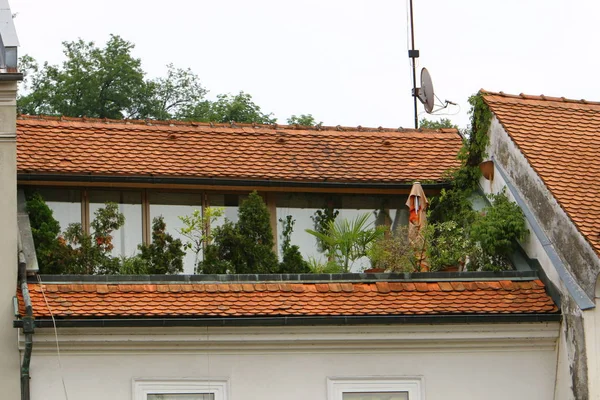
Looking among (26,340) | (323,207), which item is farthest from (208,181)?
(26,340)

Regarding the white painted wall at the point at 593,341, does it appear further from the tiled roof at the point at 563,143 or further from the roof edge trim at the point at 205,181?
the roof edge trim at the point at 205,181

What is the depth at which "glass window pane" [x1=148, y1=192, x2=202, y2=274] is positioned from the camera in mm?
22297

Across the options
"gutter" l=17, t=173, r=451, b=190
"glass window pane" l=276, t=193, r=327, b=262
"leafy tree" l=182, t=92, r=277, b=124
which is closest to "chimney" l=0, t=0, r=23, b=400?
"gutter" l=17, t=173, r=451, b=190

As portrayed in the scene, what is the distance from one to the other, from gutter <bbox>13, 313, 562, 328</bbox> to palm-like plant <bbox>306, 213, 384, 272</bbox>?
271cm

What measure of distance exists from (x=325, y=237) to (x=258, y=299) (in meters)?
3.15

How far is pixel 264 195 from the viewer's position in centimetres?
2288

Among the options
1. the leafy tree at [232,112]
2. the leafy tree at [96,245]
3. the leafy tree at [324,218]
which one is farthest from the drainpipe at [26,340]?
the leafy tree at [232,112]

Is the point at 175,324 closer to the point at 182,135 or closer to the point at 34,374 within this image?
the point at 34,374

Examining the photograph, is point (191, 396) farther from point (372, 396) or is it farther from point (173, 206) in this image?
point (173, 206)

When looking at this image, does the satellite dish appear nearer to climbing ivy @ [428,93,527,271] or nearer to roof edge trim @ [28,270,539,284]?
climbing ivy @ [428,93,527,271]

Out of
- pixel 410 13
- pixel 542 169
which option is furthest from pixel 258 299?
pixel 410 13

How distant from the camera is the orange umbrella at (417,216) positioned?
851 inches

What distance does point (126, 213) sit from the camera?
22266 millimetres

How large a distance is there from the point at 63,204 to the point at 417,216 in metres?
5.69
